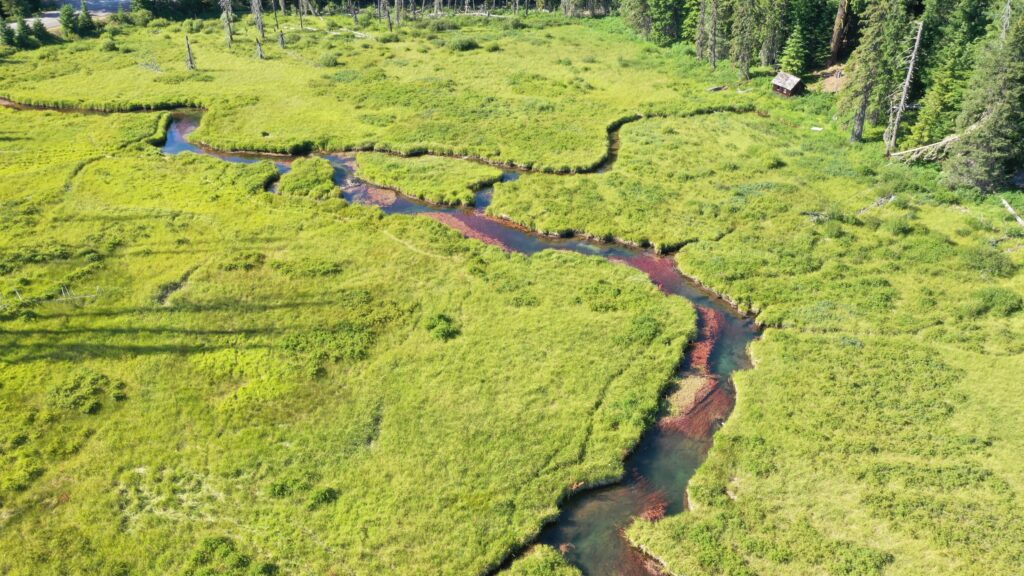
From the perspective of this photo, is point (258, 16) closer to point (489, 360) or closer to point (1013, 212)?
point (489, 360)

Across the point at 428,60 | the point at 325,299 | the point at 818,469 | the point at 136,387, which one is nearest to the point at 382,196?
the point at 325,299

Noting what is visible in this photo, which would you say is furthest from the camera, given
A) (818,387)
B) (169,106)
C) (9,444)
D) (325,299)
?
(169,106)

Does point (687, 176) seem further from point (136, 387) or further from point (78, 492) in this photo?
point (78, 492)

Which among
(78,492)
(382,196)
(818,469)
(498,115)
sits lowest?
(78,492)

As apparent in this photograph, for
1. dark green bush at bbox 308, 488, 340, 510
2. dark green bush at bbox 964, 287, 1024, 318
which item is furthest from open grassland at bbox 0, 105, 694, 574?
dark green bush at bbox 964, 287, 1024, 318

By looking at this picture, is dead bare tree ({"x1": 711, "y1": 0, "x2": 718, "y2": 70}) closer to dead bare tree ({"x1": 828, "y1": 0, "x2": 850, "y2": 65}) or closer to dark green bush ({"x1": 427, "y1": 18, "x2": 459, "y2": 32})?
dead bare tree ({"x1": 828, "y1": 0, "x2": 850, "y2": 65})

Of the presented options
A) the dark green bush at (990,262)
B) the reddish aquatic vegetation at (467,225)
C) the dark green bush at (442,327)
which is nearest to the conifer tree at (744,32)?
the dark green bush at (990,262)

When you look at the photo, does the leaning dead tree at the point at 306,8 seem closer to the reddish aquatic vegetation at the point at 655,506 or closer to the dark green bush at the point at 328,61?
the dark green bush at the point at 328,61
